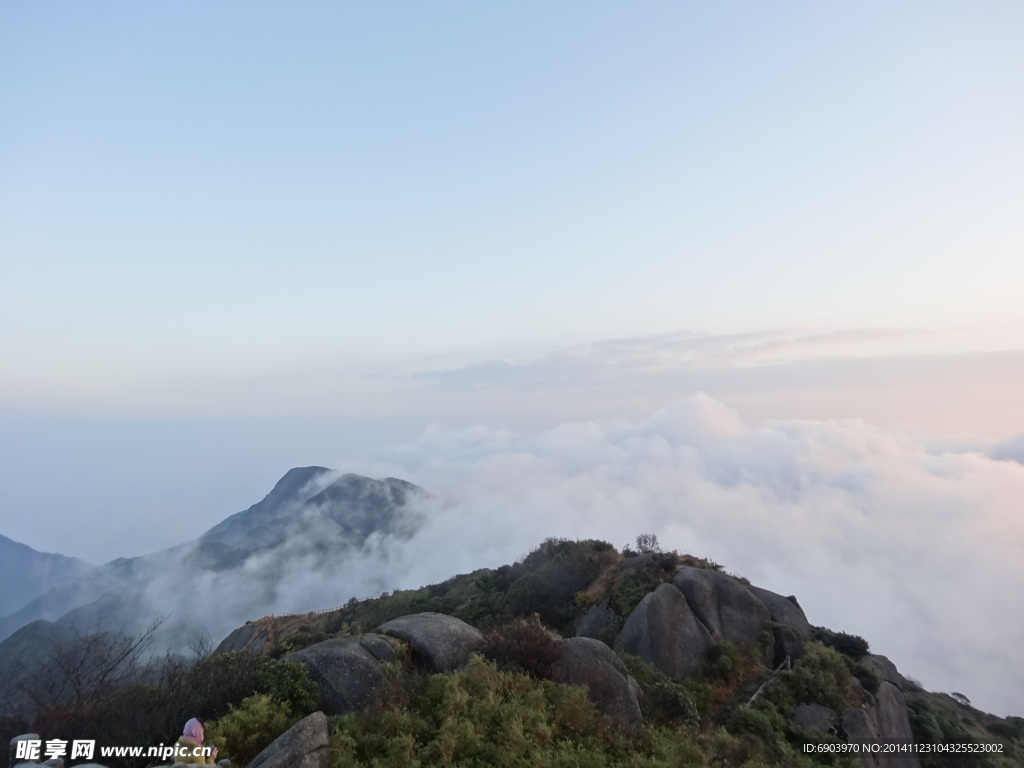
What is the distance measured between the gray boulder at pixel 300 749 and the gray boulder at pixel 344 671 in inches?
111

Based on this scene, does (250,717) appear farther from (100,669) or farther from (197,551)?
(197,551)

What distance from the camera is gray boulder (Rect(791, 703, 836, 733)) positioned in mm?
18750

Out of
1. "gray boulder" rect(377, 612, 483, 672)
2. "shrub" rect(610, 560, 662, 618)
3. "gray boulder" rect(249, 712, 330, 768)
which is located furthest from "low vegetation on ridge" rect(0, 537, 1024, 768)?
"gray boulder" rect(377, 612, 483, 672)

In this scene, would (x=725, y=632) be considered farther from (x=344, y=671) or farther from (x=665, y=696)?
(x=344, y=671)

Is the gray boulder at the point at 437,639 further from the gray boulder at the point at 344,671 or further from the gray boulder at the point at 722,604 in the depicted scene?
the gray boulder at the point at 722,604

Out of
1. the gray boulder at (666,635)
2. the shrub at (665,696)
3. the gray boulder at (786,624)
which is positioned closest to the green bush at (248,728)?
the shrub at (665,696)

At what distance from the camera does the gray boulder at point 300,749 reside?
10188mm

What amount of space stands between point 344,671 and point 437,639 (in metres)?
3.23

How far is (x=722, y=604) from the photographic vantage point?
24562 mm

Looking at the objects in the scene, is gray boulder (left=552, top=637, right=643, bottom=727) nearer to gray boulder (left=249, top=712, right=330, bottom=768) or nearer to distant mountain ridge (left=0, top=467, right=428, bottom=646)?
gray boulder (left=249, top=712, right=330, bottom=768)

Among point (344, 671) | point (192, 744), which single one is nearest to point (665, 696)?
point (344, 671)

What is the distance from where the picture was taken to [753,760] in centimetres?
1364

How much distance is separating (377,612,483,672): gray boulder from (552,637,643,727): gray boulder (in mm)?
2955

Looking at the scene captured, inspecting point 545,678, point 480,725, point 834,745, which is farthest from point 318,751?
point 834,745
